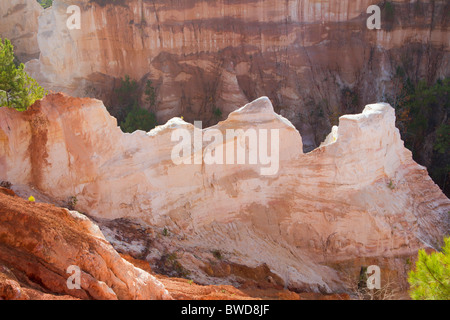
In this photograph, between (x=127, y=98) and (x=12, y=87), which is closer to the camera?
(x=12, y=87)

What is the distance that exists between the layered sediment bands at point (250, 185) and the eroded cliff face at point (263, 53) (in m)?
15.0

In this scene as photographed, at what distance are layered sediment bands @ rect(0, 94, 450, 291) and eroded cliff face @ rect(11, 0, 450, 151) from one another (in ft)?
49.3

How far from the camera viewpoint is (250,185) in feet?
39.5

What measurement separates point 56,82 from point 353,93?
58.6ft

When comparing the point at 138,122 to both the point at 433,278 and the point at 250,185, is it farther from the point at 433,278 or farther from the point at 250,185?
the point at 433,278

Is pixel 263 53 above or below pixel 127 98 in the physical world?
above

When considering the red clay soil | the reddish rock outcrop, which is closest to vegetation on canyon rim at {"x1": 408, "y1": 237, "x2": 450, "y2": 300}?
the red clay soil

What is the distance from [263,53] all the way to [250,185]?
61.7 ft

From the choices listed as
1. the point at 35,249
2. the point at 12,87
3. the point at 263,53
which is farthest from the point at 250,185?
the point at 263,53

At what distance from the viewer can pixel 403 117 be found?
25.1 m

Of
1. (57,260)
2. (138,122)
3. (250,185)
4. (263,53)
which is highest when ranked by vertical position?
(263,53)

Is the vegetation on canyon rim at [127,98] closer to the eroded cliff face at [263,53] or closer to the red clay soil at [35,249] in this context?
the eroded cliff face at [263,53]

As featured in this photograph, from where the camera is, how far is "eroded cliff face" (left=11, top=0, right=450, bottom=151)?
92.4ft

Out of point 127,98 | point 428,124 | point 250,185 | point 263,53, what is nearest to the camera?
Result: point 250,185
